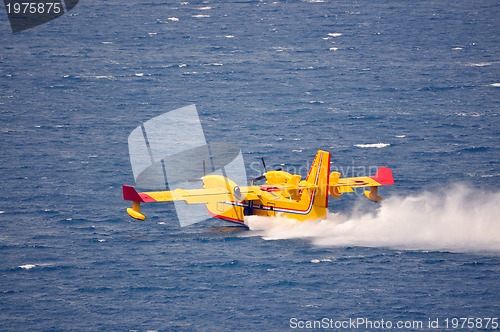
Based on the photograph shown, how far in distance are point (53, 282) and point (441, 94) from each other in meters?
80.1

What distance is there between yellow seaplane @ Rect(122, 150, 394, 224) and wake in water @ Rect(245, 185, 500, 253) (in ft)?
3.92

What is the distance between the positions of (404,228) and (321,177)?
9472 millimetres

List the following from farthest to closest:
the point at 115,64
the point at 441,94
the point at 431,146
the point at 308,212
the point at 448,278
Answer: the point at 115,64 → the point at 441,94 → the point at 431,146 → the point at 308,212 → the point at 448,278

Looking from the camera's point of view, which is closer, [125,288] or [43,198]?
[125,288]

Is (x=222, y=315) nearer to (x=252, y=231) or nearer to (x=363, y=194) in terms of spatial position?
(x=252, y=231)

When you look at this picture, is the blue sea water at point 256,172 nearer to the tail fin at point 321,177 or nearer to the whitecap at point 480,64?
the whitecap at point 480,64

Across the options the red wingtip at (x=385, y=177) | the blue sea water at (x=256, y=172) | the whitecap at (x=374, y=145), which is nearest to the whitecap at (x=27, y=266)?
the blue sea water at (x=256, y=172)

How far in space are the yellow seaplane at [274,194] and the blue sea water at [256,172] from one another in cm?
157

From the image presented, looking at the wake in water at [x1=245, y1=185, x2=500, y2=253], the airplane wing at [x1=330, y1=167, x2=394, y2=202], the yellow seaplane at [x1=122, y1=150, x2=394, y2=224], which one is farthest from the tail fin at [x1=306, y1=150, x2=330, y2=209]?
the airplane wing at [x1=330, y1=167, x2=394, y2=202]

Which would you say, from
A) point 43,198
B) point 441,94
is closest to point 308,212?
point 43,198

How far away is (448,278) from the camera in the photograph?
85938 mm

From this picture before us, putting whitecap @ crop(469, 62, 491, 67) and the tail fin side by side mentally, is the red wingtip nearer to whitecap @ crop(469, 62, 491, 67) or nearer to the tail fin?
the tail fin

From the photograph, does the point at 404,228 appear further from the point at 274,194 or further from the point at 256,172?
the point at 256,172

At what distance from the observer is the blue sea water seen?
8338cm
